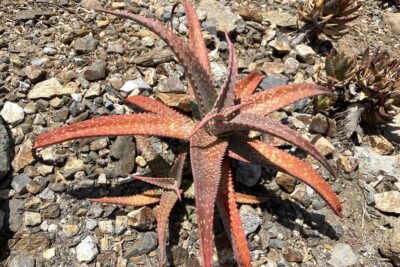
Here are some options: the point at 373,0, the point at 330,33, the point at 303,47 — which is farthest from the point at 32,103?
the point at 373,0

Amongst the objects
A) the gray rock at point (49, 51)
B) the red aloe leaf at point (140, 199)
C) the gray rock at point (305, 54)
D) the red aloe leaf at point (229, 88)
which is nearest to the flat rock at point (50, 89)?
the gray rock at point (49, 51)

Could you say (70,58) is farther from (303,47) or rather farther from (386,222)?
(386,222)

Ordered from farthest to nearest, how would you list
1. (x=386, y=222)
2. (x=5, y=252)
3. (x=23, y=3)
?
(x=23, y=3) → (x=386, y=222) → (x=5, y=252)

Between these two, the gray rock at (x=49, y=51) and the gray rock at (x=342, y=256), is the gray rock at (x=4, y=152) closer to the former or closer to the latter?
the gray rock at (x=49, y=51)

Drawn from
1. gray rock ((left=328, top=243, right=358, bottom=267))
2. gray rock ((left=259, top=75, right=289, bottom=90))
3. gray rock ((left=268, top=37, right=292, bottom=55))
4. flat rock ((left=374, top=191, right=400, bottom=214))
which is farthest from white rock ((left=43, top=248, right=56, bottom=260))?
gray rock ((left=268, top=37, right=292, bottom=55))

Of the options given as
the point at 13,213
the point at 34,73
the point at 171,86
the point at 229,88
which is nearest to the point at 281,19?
the point at 171,86

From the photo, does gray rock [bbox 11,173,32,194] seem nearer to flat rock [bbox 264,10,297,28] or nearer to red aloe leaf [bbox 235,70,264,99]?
red aloe leaf [bbox 235,70,264,99]

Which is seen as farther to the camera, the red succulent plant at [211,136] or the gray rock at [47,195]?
the gray rock at [47,195]
